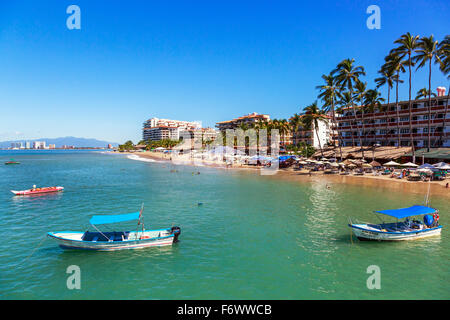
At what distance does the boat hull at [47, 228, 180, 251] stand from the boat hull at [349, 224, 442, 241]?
15175mm

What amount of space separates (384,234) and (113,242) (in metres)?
21.6

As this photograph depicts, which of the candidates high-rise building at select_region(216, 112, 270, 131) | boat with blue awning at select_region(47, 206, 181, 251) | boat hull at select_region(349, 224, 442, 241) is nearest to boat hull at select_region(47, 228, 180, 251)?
boat with blue awning at select_region(47, 206, 181, 251)

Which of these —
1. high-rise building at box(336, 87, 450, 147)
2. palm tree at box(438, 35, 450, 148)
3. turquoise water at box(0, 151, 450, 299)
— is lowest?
turquoise water at box(0, 151, 450, 299)

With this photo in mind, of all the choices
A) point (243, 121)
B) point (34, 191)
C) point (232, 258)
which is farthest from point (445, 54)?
point (243, 121)

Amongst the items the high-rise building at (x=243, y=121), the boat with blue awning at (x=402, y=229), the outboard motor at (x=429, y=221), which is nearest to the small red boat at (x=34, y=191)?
the boat with blue awning at (x=402, y=229)

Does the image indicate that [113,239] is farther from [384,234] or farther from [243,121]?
[243,121]

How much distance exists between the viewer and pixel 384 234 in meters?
19.5

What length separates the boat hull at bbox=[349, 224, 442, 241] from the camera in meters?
19.6

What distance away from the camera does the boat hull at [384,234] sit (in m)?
19.6

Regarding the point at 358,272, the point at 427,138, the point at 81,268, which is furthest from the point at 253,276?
the point at 427,138

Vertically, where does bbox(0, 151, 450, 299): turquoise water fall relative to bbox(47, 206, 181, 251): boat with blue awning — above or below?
below

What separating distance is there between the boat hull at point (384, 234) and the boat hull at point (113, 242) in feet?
49.8

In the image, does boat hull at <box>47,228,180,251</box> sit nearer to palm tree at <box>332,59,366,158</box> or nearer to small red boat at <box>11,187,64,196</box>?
small red boat at <box>11,187,64,196</box>

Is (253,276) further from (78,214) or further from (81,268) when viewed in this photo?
(78,214)
